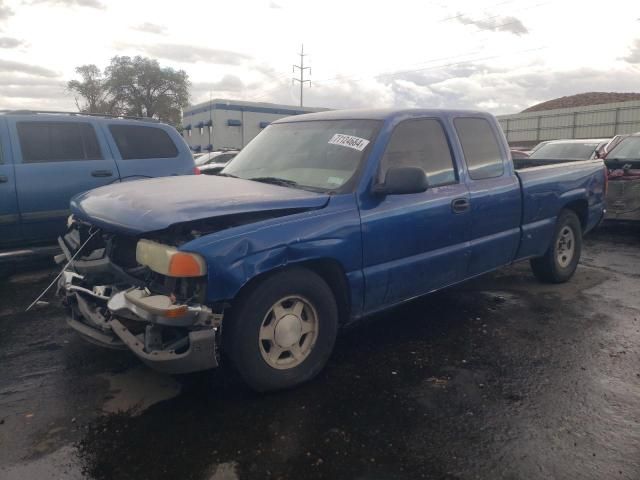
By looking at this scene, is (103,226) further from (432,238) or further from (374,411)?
(432,238)

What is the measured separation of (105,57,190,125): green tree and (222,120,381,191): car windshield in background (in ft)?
175

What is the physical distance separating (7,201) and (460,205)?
476cm

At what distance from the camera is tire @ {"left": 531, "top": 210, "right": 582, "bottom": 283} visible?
5.53 meters

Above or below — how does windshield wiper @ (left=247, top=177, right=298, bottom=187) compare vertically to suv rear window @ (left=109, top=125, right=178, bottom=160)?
below

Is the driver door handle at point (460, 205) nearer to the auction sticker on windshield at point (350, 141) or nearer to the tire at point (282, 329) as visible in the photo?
the auction sticker on windshield at point (350, 141)

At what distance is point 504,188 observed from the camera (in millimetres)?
4621

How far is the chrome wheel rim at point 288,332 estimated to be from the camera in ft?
10.3

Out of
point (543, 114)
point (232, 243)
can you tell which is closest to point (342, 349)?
point (232, 243)

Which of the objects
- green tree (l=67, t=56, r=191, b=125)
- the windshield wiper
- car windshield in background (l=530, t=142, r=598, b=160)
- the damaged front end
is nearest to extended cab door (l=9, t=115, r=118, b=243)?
the damaged front end

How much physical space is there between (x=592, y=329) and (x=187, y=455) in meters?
3.52

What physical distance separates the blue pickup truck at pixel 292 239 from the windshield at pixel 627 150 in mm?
5417

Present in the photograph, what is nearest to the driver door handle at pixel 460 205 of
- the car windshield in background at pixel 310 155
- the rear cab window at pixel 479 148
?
the rear cab window at pixel 479 148

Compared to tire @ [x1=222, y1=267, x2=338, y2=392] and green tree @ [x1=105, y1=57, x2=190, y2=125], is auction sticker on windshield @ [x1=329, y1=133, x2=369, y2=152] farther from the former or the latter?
green tree @ [x1=105, y1=57, x2=190, y2=125]

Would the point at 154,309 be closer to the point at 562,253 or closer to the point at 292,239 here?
the point at 292,239
